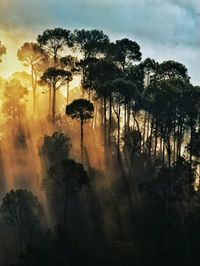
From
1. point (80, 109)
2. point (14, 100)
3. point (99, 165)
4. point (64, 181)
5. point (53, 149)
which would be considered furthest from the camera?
point (14, 100)

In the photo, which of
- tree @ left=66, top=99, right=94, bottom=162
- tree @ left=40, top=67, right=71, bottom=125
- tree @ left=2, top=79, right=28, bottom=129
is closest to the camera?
tree @ left=66, top=99, right=94, bottom=162

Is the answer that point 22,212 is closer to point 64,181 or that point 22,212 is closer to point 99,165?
point 64,181

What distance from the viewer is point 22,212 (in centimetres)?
9019

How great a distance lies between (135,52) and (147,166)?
2899 cm

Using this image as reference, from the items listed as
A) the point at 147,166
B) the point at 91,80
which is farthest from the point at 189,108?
the point at 91,80

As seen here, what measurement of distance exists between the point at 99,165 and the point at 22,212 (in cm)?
2930

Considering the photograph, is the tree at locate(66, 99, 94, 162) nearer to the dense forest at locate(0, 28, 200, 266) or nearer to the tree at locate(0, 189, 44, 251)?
the dense forest at locate(0, 28, 200, 266)

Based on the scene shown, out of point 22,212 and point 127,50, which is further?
point 127,50

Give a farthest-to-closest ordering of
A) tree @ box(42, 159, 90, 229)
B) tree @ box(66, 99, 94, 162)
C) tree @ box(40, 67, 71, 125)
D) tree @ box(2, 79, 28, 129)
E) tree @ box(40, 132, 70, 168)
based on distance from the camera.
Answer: tree @ box(2, 79, 28, 129), tree @ box(40, 67, 71, 125), tree @ box(66, 99, 94, 162), tree @ box(40, 132, 70, 168), tree @ box(42, 159, 90, 229)

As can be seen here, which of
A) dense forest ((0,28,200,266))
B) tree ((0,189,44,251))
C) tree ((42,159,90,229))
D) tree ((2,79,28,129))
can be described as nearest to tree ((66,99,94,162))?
dense forest ((0,28,200,266))

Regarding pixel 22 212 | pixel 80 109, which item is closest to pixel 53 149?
pixel 80 109

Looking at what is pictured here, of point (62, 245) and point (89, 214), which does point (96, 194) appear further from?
point (62, 245)

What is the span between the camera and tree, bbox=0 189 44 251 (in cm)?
8969

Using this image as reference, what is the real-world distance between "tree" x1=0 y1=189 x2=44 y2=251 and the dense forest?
0.51ft
